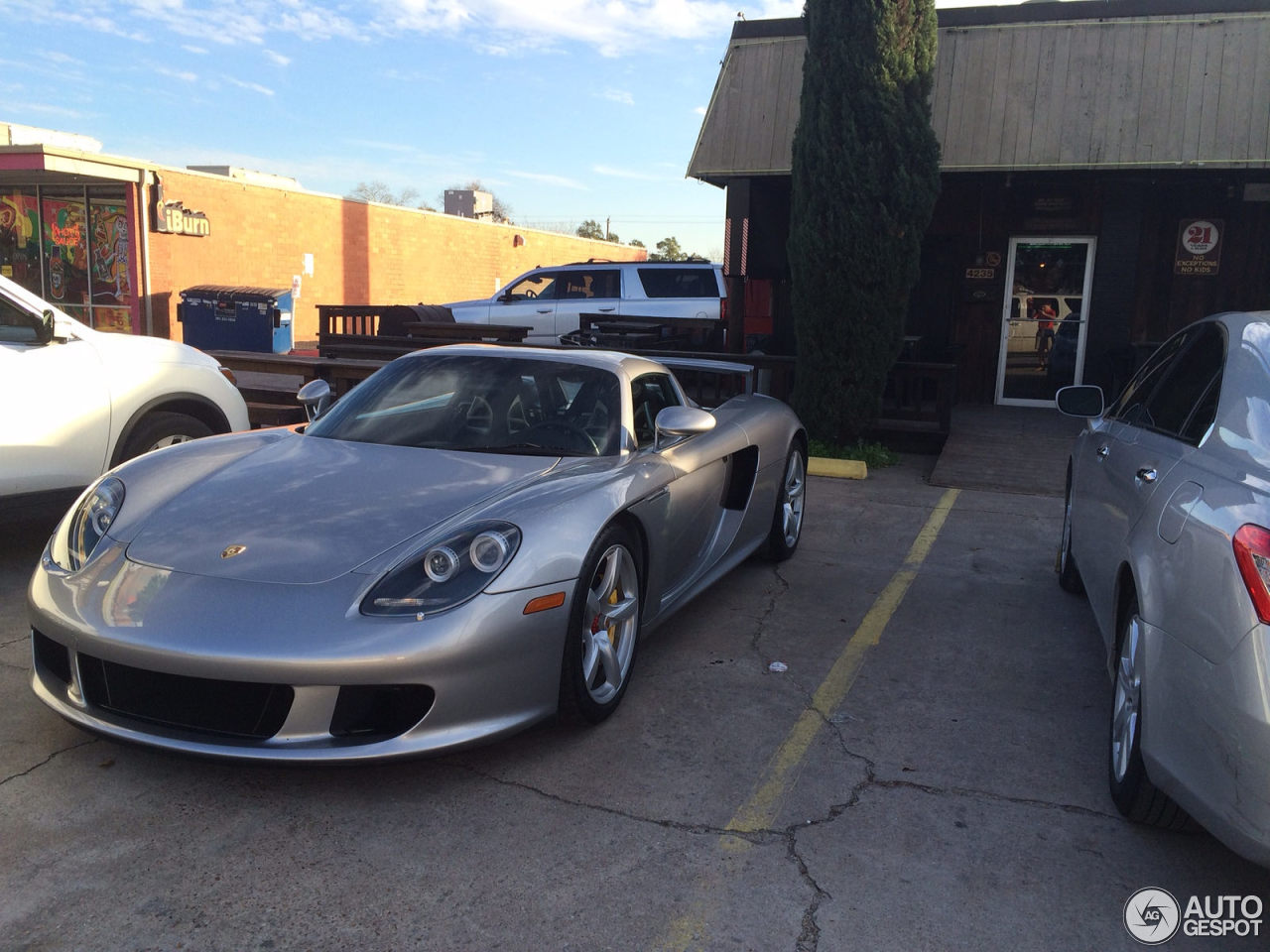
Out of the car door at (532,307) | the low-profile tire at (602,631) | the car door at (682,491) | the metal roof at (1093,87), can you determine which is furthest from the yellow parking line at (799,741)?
the car door at (532,307)

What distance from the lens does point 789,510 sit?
619cm

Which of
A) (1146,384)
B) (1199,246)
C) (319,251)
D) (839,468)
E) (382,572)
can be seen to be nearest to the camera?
(382,572)

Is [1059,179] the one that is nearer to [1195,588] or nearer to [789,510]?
[789,510]

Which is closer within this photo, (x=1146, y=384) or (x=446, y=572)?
(x=446, y=572)

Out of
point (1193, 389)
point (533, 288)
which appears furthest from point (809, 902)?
point (533, 288)

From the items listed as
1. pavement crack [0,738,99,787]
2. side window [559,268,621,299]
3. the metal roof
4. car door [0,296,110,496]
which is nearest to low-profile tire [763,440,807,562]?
pavement crack [0,738,99,787]

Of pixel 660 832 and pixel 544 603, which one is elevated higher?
pixel 544 603

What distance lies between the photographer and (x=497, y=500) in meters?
3.60

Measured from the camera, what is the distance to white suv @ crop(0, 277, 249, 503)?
5203 millimetres

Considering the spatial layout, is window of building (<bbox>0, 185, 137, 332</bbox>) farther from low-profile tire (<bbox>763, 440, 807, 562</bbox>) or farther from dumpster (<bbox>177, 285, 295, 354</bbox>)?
low-profile tire (<bbox>763, 440, 807, 562</bbox>)

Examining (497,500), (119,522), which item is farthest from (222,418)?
(497,500)

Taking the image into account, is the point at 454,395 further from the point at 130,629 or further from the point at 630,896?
the point at 630,896

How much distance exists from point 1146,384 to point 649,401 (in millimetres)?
2136

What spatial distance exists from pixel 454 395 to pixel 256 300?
1413cm
